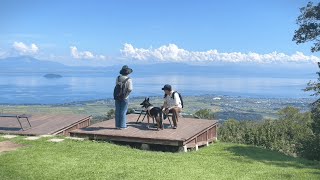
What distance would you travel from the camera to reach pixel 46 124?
16.0 m

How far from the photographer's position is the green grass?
30.1 ft

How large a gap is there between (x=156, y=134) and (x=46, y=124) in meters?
4.98

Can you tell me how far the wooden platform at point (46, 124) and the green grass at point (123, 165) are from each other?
6.52ft

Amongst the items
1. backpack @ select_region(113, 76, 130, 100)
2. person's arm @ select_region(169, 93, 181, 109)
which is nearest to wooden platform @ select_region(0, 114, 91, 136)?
backpack @ select_region(113, 76, 130, 100)

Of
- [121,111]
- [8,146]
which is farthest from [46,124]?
[8,146]

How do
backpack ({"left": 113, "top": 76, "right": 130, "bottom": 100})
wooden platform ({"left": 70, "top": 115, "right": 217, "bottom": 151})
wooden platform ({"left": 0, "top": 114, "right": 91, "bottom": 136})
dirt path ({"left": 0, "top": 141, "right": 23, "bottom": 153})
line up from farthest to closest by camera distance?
wooden platform ({"left": 0, "top": 114, "right": 91, "bottom": 136})
backpack ({"left": 113, "top": 76, "right": 130, "bottom": 100})
wooden platform ({"left": 70, "top": 115, "right": 217, "bottom": 151})
dirt path ({"left": 0, "top": 141, "right": 23, "bottom": 153})

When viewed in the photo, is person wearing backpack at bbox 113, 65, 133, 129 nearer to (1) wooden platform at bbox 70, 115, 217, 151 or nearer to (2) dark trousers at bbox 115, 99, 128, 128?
(2) dark trousers at bbox 115, 99, 128, 128

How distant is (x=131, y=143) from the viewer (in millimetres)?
13805

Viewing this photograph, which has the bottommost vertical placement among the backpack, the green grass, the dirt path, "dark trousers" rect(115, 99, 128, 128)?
the green grass

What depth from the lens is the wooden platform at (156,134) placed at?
1297 centimetres

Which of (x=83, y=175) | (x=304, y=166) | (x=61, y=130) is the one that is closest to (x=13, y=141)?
(x=61, y=130)

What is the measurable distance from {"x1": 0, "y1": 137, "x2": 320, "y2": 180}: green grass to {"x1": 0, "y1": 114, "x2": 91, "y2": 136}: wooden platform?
1.99 m

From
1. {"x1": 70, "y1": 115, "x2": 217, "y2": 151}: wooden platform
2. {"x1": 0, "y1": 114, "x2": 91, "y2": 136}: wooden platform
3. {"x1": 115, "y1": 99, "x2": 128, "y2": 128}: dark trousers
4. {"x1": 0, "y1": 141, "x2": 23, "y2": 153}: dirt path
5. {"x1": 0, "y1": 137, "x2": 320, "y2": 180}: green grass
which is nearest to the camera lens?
{"x1": 0, "y1": 137, "x2": 320, "y2": 180}: green grass

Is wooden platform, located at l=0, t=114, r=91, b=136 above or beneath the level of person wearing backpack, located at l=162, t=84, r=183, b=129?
beneath
